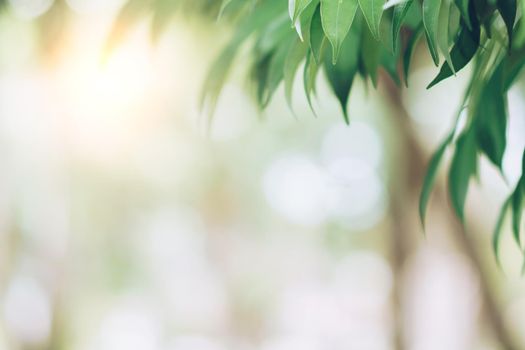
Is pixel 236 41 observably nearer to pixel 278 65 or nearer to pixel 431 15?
pixel 278 65

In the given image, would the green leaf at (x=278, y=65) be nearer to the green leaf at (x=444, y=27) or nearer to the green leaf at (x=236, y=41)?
the green leaf at (x=236, y=41)

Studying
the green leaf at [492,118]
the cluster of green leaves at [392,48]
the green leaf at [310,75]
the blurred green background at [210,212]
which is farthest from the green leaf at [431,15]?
the blurred green background at [210,212]

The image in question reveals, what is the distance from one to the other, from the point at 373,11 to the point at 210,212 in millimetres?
4519

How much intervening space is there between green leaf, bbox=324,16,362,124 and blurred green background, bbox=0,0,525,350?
1806 millimetres

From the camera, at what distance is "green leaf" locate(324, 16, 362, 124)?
0.81m

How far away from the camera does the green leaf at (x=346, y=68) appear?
808mm

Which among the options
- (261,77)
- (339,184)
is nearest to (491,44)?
(261,77)

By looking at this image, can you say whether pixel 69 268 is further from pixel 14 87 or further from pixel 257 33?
pixel 257 33

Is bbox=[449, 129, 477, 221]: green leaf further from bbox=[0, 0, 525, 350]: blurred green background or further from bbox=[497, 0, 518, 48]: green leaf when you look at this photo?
bbox=[0, 0, 525, 350]: blurred green background

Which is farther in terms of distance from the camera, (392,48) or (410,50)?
(410,50)

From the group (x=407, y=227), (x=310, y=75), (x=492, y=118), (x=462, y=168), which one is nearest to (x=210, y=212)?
(x=407, y=227)

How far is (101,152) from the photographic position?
4.37 m

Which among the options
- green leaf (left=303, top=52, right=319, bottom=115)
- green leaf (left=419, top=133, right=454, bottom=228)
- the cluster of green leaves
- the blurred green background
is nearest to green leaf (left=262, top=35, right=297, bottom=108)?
the cluster of green leaves

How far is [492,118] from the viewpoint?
0.92 metres
